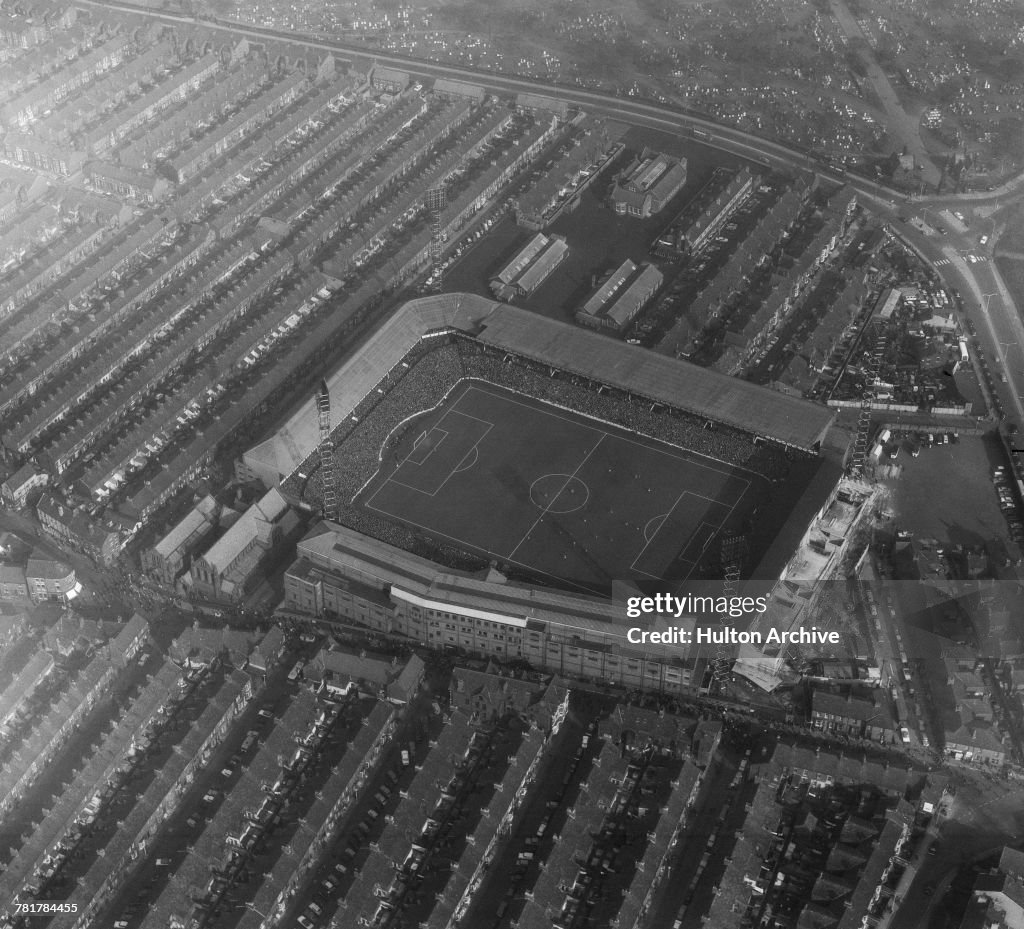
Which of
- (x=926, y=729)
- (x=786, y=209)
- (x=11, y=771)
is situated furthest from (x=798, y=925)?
(x=786, y=209)

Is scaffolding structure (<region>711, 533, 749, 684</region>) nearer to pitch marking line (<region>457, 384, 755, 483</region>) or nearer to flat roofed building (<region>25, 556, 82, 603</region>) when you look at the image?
pitch marking line (<region>457, 384, 755, 483</region>)

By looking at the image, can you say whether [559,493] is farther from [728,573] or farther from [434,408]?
[728,573]

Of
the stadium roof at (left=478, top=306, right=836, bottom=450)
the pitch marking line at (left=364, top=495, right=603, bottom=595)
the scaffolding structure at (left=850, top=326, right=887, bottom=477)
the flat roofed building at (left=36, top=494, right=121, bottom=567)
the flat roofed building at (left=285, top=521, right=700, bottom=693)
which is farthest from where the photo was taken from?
the stadium roof at (left=478, top=306, right=836, bottom=450)

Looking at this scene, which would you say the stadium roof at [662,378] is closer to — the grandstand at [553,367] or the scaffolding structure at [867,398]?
the grandstand at [553,367]

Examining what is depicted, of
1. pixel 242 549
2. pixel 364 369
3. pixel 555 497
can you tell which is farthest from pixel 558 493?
pixel 242 549

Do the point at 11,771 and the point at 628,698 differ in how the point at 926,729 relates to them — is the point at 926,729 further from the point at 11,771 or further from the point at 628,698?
the point at 11,771

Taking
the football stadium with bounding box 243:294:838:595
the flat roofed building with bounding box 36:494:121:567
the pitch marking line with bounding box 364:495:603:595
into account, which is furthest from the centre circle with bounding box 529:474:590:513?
the flat roofed building with bounding box 36:494:121:567
